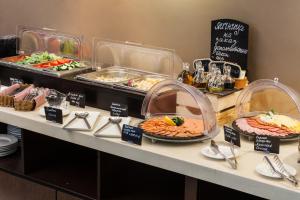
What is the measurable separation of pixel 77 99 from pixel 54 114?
0.30 m

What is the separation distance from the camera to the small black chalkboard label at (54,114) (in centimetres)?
304

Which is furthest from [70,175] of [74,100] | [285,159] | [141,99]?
[285,159]

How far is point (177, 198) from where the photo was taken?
3.03 metres

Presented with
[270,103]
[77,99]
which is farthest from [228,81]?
[77,99]

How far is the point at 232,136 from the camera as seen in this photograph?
8.61 feet

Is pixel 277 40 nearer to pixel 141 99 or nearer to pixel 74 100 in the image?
pixel 141 99

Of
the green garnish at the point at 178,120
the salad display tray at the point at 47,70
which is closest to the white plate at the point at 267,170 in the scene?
the green garnish at the point at 178,120

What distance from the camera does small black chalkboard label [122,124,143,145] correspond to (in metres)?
2.69

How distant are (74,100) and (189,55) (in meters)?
1.03

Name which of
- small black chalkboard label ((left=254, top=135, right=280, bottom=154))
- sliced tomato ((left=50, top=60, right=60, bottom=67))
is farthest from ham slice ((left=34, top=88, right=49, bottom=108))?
small black chalkboard label ((left=254, top=135, right=280, bottom=154))

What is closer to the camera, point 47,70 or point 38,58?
point 47,70

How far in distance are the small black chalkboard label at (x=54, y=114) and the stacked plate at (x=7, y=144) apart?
682mm

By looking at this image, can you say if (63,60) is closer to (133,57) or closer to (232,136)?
(133,57)

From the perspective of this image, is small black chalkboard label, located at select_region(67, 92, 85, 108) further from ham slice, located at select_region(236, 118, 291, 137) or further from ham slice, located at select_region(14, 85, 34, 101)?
ham slice, located at select_region(236, 118, 291, 137)
